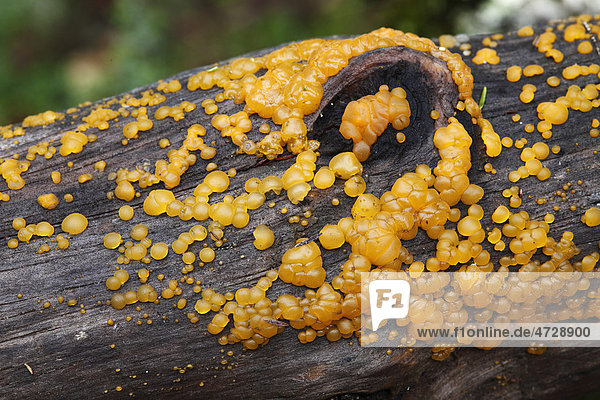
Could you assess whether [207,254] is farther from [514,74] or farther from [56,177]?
[514,74]

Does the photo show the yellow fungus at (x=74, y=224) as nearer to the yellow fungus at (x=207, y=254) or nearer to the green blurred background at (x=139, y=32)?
the yellow fungus at (x=207, y=254)

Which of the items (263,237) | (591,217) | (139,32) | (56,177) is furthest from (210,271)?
(139,32)

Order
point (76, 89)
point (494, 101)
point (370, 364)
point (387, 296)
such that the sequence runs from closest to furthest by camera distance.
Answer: point (387, 296) < point (370, 364) < point (494, 101) < point (76, 89)

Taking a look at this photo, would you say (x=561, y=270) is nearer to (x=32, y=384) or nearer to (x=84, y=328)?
(x=84, y=328)

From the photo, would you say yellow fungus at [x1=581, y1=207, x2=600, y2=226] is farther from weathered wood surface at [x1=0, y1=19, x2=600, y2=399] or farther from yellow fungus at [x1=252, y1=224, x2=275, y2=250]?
yellow fungus at [x1=252, y1=224, x2=275, y2=250]

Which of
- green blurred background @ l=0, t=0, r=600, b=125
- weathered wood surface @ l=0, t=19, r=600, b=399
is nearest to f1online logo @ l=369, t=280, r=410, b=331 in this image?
weathered wood surface @ l=0, t=19, r=600, b=399

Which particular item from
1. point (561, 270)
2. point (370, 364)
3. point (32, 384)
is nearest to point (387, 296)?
point (370, 364)

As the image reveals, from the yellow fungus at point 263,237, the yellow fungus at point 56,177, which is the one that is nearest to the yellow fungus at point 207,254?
the yellow fungus at point 263,237
